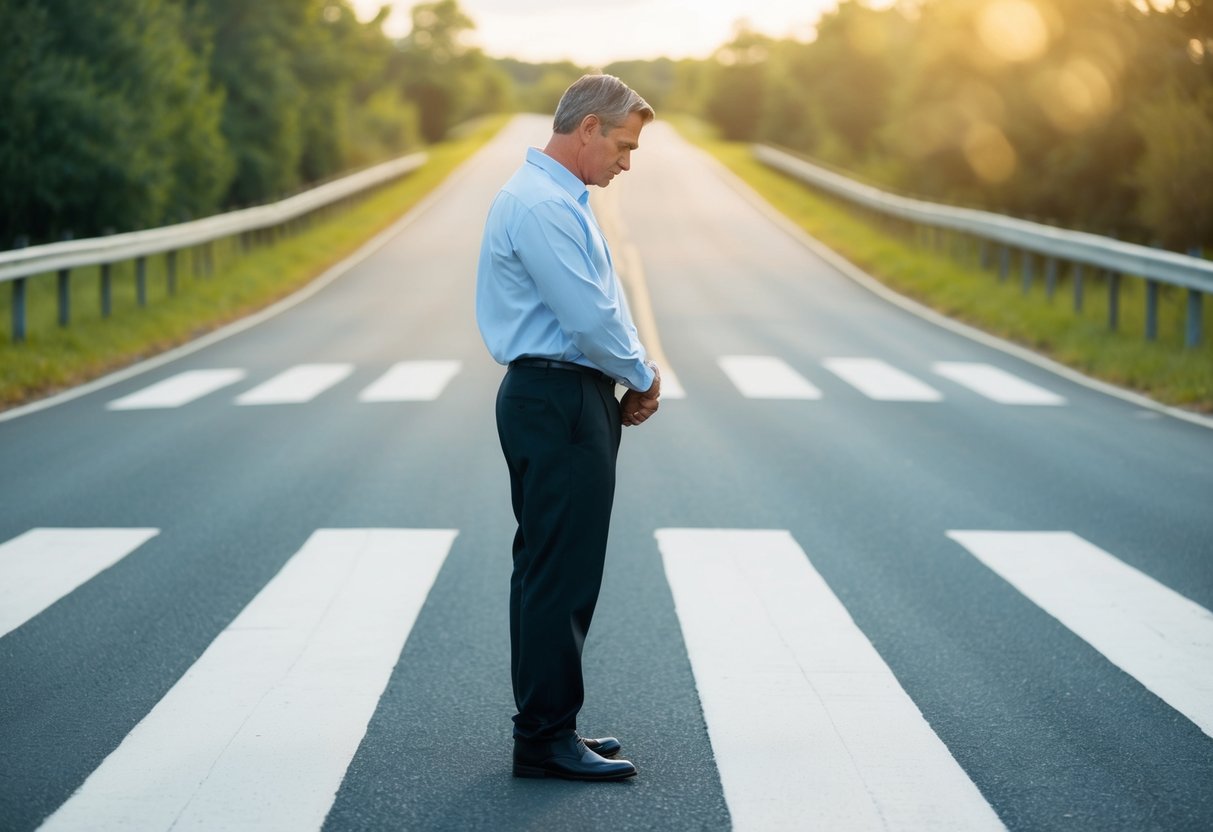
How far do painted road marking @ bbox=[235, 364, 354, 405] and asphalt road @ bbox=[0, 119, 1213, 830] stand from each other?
0.42 feet

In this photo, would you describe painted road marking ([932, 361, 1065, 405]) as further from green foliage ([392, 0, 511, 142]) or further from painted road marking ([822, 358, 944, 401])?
green foliage ([392, 0, 511, 142])

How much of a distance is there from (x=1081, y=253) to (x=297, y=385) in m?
10.1

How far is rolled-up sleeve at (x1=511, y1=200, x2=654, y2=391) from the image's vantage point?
417cm

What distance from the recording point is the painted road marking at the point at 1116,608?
17.4 feet

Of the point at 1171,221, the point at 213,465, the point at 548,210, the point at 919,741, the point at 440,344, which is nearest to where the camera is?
the point at 548,210

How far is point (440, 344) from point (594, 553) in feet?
41.1

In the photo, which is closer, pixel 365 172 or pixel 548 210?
pixel 548 210

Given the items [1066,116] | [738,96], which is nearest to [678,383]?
[1066,116]

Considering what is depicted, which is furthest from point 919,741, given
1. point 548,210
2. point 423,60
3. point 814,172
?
point 423,60

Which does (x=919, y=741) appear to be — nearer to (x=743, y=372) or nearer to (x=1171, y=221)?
(x=743, y=372)

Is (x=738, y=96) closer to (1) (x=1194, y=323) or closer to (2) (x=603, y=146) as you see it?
(1) (x=1194, y=323)

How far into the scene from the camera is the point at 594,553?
4.41m

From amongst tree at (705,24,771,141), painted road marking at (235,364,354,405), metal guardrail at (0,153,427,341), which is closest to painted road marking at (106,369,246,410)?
painted road marking at (235,364,354,405)

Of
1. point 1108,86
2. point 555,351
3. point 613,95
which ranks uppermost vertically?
point 1108,86
